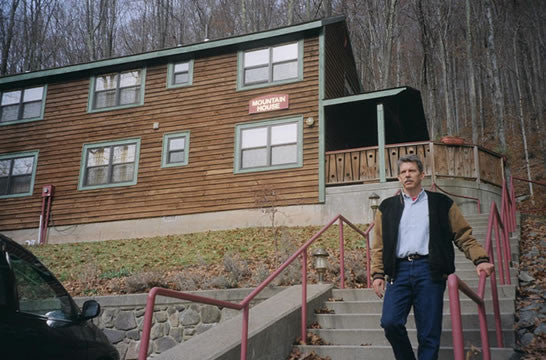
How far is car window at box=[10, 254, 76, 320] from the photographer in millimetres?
3816

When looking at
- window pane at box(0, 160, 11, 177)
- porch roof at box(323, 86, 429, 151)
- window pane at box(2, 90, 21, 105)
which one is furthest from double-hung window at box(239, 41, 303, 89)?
window pane at box(0, 160, 11, 177)

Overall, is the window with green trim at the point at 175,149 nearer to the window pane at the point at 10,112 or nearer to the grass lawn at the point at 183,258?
the grass lawn at the point at 183,258

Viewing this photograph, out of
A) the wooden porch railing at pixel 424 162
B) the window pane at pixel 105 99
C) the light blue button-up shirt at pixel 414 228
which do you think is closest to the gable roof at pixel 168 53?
the window pane at pixel 105 99

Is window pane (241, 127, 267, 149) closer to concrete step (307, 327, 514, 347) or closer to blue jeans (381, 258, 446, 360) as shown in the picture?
concrete step (307, 327, 514, 347)

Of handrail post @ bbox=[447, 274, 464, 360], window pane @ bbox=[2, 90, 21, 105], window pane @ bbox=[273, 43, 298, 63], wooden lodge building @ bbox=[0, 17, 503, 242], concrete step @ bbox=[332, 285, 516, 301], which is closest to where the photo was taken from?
handrail post @ bbox=[447, 274, 464, 360]

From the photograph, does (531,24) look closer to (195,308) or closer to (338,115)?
(338,115)

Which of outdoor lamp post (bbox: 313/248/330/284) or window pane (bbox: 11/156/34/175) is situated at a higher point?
window pane (bbox: 11/156/34/175)

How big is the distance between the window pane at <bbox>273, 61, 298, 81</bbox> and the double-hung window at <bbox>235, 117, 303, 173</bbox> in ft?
5.23

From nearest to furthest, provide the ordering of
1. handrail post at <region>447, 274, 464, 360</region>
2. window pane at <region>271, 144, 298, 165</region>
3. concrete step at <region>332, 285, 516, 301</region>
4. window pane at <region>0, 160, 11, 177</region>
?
1. handrail post at <region>447, 274, 464, 360</region>
2. concrete step at <region>332, 285, 516, 301</region>
3. window pane at <region>271, 144, 298, 165</region>
4. window pane at <region>0, 160, 11, 177</region>

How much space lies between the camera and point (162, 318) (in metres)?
8.35

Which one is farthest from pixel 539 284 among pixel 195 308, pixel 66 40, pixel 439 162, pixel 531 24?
pixel 66 40

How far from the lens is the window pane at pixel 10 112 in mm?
20188

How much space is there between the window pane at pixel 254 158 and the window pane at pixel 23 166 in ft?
28.4

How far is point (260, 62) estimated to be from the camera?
1750 cm
